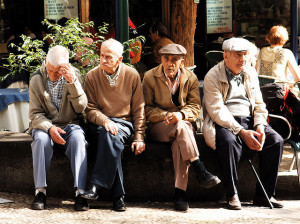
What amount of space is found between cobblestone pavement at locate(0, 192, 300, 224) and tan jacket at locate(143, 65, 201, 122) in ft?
2.84

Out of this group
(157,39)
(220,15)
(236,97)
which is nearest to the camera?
(236,97)

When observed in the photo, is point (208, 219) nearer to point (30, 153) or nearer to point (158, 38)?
point (30, 153)

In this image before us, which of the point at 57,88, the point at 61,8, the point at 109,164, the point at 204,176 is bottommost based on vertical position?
the point at 204,176

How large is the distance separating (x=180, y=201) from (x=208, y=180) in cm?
34

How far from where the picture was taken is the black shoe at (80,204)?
563 cm

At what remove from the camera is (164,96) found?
19.9 feet

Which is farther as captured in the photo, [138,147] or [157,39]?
[157,39]

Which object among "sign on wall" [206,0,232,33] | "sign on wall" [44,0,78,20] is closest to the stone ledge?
"sign on wall" [44,0,78,20]

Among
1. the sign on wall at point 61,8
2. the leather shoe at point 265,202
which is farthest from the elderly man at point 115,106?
the sign on wall at point 61,8

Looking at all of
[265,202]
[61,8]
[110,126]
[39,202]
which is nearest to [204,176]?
[265,202]

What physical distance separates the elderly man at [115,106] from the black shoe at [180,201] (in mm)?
494

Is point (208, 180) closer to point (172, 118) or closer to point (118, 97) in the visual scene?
point (172, 118)

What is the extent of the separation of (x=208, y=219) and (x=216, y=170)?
75 cm

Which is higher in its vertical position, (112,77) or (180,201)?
(112,77)
